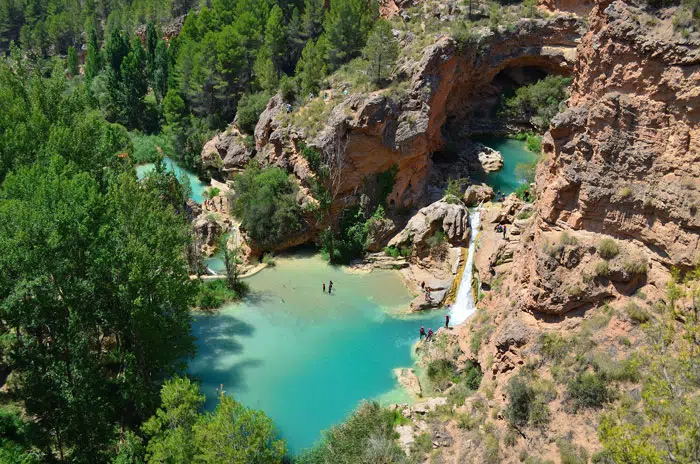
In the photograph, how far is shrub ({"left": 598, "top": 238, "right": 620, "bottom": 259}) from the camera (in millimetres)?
20000

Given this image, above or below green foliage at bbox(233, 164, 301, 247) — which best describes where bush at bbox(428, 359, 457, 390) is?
below

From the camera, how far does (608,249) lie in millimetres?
20062

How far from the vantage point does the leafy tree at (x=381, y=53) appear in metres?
38.2

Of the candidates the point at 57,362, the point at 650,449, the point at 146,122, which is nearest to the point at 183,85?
the point at 146,122

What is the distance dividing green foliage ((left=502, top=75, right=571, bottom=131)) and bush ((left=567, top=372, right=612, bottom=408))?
33628 mm

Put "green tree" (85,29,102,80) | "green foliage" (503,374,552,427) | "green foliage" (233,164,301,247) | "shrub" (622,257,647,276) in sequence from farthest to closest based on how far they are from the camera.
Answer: "green tree" (85,29,102,80) < "green foliage" (233,164,301,247) < "shrub" (622,257,647,276) < "green foliage" (503,374,552,427)

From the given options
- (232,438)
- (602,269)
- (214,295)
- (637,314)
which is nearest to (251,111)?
(214,295)

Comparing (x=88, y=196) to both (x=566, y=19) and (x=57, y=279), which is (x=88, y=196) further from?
(x=566, y=19)

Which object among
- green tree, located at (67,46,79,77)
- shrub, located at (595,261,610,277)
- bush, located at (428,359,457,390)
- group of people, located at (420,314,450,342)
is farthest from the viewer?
green tree, located at (67,46,79,77)

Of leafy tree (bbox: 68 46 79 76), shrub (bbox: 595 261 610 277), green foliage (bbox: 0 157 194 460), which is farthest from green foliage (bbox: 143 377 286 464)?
leafy tree (bbox: 68 46 79 76)

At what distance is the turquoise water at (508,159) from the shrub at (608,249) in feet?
73.4

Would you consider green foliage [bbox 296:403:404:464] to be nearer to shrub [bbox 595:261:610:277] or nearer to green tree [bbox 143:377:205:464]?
green tree [bbox 143:377:205:464]

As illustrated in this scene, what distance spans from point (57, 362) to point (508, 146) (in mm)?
40929

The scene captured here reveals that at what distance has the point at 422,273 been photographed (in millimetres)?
35938
